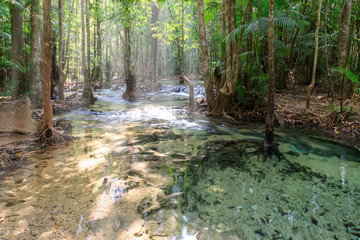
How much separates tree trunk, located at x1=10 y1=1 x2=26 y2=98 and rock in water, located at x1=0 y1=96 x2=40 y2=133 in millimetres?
2931

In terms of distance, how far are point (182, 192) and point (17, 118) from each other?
4284 mm

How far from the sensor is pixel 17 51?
743 centimetres

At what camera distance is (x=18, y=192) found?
2709 millimetres

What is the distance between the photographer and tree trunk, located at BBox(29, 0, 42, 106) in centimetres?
766

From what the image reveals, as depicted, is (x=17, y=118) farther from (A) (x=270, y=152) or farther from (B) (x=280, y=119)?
(B) (x=280, y=119)

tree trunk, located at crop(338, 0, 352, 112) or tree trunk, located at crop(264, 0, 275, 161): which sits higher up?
tree trunk, located at crop(338, 0, 352, 112)

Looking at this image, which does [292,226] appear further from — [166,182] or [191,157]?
[191,157]

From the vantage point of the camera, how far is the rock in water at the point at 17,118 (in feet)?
15.7

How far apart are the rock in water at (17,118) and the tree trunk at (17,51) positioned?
293 cm

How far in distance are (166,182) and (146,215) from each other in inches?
31.1

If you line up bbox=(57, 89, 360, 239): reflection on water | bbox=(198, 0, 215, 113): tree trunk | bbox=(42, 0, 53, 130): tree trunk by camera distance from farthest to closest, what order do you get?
bbox=(198, 0, 215, 113): tree trunk → bbox=(42, 0, 53, 130): tree trunk → bbox=(57, 89, 360, 239): reflection on water

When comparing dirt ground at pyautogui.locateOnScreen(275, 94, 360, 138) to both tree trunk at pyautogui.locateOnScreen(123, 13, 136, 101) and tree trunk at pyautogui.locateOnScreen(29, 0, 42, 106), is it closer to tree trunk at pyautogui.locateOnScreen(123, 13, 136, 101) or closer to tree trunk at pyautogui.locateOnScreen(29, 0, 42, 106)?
tree trunk at pyautogui.locateOnScreen(29, 0, 42, 106)

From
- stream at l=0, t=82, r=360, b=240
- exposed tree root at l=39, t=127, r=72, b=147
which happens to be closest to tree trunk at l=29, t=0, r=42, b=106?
exposed tree root at l=39, t=127, r=72, b=147

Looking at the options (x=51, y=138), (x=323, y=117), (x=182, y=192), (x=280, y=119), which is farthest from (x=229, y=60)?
(x=51, y=138)
